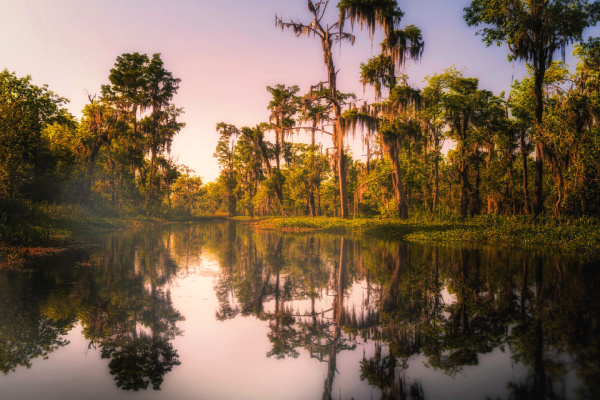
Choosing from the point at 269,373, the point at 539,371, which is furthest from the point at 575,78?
the point at 269,373

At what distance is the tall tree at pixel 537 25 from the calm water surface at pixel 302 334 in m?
15.1

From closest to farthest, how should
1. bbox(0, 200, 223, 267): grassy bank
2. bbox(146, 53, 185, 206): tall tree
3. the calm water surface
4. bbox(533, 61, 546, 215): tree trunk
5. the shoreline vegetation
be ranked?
1. the calm water surface
2. bbox(0, 200, 223, 267): grassy bank
3. the shoreline vegetation
4. bbox(533, 61, 546, 215): tree trunk
5. bbox(146, 53, 185, 206): tall tree

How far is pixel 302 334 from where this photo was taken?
5.34 meters

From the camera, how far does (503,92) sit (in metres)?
28.0

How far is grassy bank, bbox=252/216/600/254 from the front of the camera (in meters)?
14.5

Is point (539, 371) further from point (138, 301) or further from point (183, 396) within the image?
point (138, 301)

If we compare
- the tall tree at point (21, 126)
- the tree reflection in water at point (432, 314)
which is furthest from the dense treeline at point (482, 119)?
the tall tree at point (21, 126)

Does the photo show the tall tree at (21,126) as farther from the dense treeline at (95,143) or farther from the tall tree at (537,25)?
the tall tree at (537,25)

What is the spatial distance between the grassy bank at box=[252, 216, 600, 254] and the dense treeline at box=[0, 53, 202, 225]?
19675mm

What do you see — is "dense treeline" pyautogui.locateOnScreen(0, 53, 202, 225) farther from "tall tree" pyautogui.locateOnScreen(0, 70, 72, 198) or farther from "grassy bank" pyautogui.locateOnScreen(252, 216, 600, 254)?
"grassy bank" pyautogui.locateOnScreen(252, 216, 600, 254)

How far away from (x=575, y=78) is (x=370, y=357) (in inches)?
1106

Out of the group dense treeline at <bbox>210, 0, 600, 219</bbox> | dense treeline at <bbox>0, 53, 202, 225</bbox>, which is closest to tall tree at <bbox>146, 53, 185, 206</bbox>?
dense treeline at <bbox>0, 53, 202, 225</bbox>

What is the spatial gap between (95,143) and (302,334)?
114ft

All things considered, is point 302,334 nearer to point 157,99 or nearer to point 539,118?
point 539,118
